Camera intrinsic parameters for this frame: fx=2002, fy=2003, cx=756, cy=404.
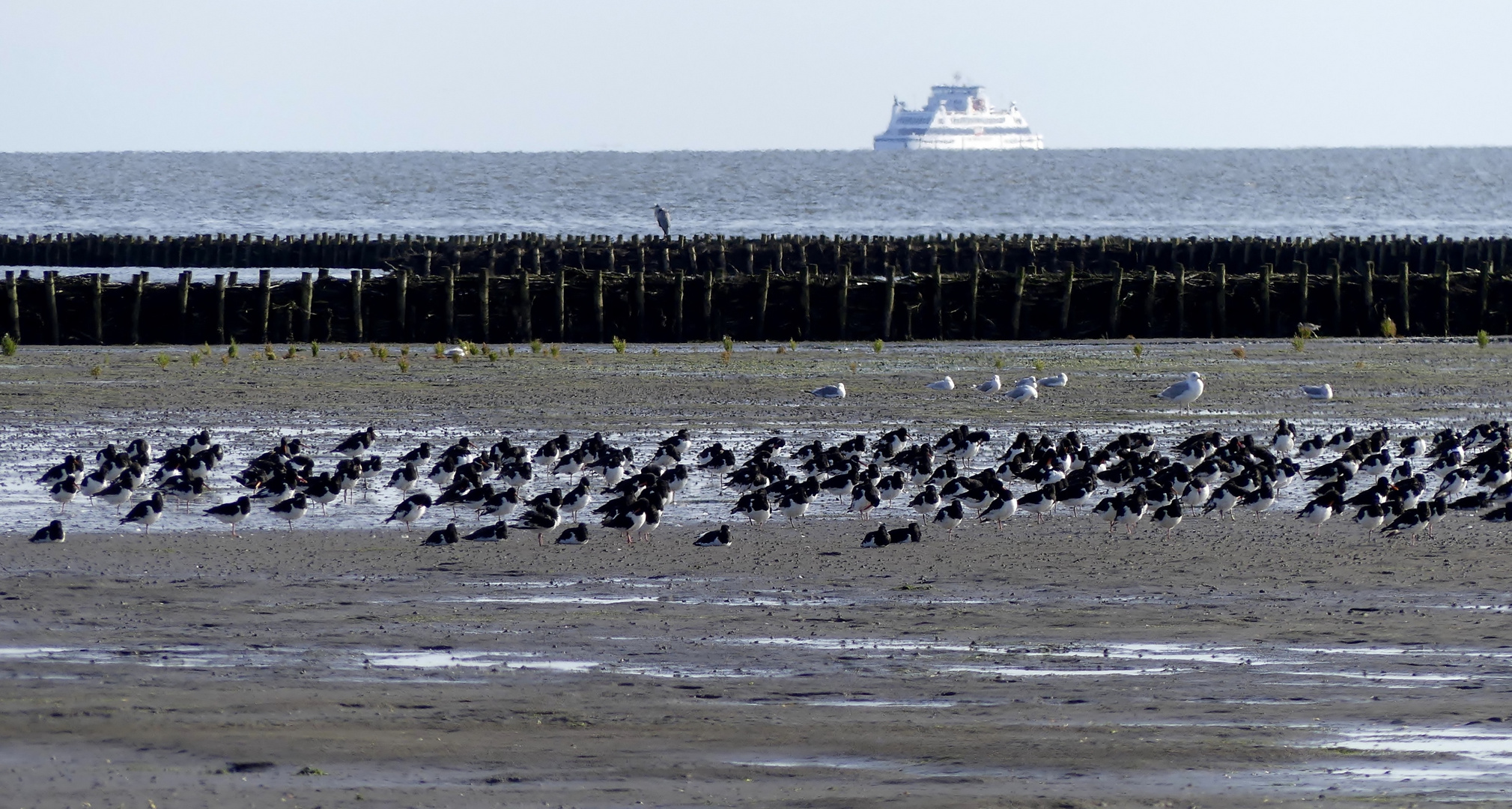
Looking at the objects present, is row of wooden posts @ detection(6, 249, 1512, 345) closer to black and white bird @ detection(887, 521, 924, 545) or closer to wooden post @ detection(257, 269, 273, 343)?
wooden post @ detection(257, 269, 273, 343)

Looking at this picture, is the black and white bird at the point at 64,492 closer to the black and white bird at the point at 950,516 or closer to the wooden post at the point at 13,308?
the black and white bird at the point at 950,516

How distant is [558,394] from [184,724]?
17.1 m

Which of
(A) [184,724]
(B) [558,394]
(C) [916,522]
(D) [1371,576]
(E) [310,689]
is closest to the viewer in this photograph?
(A) [184,724]

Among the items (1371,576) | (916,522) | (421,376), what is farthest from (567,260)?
(1371,576)

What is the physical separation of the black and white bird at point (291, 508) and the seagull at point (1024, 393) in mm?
11749

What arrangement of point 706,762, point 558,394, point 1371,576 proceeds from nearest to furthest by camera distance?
1. point 706,762
2. point 1371,576
3. point 558,394

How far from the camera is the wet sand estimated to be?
319 inches

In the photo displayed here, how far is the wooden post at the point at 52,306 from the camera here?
33.8 m

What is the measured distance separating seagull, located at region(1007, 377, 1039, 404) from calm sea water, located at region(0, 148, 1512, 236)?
67612 mm

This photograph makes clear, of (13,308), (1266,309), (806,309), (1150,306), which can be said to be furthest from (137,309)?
(1266,309)

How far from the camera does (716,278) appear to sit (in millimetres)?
35969

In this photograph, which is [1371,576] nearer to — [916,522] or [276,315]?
[916,522]

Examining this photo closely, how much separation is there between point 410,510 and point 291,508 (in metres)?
1.00

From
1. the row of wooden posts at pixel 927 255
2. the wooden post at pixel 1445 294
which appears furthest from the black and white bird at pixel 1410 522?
the row of wooden posts at pixel 927 255
